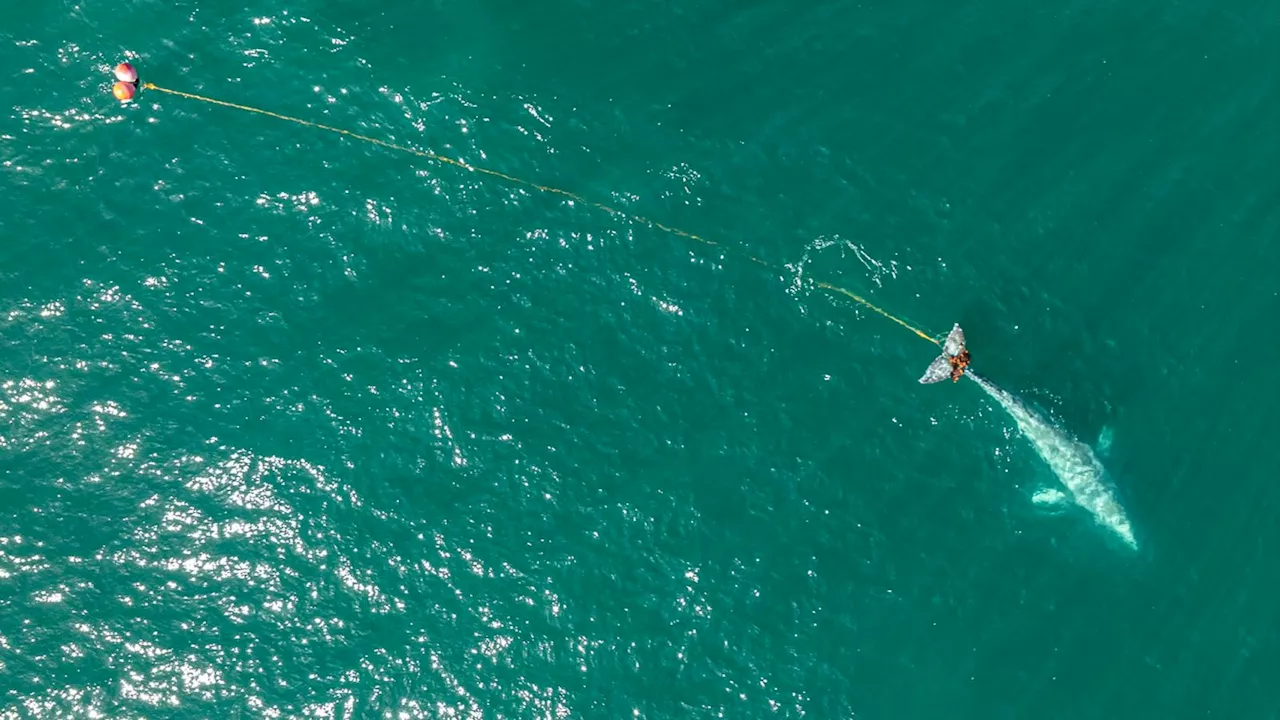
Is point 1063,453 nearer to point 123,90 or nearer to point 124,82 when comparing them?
point 123,90

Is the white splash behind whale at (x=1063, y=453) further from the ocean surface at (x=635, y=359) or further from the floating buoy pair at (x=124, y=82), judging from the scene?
the floating buoy pair at (x=124, y=82)

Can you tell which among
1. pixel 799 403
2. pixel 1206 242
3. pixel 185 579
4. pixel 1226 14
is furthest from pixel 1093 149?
pixel 185 579

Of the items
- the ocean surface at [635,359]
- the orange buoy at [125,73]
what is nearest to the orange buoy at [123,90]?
the orange buoy at [125,73]

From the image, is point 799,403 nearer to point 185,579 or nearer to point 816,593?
point 816,593

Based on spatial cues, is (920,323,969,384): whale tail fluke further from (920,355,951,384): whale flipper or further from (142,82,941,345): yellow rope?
(142,82,941,345): yellow rope

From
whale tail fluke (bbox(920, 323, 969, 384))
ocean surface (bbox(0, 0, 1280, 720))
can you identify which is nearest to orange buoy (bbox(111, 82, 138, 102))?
ocean surface (bbox(0, 0, 1280, 720))

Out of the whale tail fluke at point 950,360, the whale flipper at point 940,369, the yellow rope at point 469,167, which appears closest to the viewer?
the whale tail fluke at point 950,360
